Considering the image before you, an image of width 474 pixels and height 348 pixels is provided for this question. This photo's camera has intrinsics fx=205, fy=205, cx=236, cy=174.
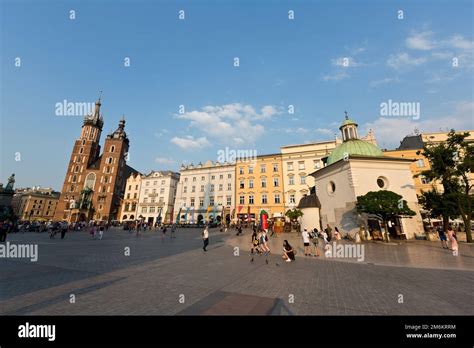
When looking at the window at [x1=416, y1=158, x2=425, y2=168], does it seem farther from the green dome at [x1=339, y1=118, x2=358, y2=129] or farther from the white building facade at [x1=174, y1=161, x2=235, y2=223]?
the white building facade at [x1=174, y1=161, x2=235, y2=223]

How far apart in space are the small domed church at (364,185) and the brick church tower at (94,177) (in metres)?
64.9

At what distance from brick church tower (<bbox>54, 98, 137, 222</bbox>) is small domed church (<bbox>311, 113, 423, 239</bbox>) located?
6492cm

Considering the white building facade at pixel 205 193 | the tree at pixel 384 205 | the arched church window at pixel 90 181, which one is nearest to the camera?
the tree at pixel 384 205

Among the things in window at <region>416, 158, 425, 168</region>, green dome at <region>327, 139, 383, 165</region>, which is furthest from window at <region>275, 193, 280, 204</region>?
window at <region>416, 158, 425, 168</region>

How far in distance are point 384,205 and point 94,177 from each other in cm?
7944

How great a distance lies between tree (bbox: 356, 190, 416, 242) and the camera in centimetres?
1791

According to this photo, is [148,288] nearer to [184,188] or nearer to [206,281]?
[206,281]

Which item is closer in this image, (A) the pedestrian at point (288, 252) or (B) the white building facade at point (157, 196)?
(A) the pedestrian at point (288, 252)

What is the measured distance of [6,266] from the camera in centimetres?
980

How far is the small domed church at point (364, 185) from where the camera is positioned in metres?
23.3

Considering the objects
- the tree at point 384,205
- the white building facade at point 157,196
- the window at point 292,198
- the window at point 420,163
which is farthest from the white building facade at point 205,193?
the window at point 420,163

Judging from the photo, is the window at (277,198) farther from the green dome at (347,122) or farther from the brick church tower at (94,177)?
the brick church tower at (94,177)

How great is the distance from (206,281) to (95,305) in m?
3.49

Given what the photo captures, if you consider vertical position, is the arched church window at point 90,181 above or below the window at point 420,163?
above
